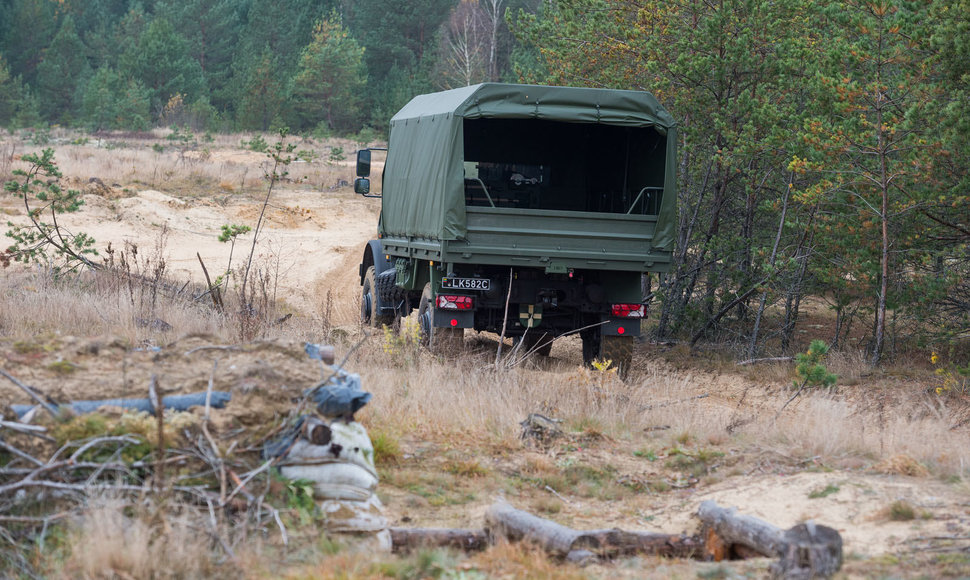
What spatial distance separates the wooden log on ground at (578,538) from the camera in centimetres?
484

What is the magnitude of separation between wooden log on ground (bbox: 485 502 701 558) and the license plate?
15.9ft

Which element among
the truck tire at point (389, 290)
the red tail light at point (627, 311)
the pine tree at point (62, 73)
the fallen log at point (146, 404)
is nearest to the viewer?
the fallen log at point (146, 404)

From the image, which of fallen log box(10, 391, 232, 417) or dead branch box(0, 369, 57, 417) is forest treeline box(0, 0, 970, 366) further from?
dead branch box(0, 369, 57, 417)

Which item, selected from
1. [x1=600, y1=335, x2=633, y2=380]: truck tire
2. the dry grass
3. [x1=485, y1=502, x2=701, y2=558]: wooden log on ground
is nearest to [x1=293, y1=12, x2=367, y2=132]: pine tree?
[x1=600, y1=335, x2=633, y2=380]: truck tire

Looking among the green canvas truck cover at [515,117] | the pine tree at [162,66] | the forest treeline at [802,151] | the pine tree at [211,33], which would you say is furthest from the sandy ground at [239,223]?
the pine tree at [211,33]

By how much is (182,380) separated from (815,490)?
12.5ft

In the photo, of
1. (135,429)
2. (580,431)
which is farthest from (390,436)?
(135,429)

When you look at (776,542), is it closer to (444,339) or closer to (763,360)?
(444,339)

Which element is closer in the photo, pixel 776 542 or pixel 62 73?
pixel 776 542

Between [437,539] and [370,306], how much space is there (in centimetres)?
912

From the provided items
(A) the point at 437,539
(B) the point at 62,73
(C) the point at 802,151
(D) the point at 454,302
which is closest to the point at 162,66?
(B) the point at 62,73

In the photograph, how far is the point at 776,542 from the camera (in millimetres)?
4637

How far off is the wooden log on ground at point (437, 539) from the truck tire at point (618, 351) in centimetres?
556

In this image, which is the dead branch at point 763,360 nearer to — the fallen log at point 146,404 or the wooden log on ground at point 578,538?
the wooden log on ground at point 578,538
